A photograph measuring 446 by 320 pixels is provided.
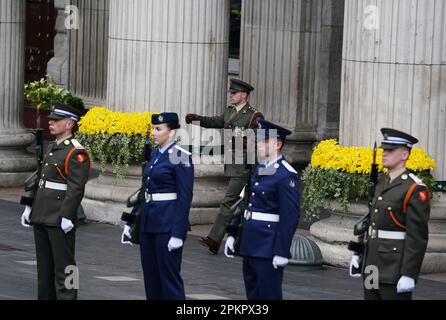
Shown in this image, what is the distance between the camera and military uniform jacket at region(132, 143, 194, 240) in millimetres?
11109

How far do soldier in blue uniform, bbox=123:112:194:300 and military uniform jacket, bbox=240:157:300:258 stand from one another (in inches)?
24.9

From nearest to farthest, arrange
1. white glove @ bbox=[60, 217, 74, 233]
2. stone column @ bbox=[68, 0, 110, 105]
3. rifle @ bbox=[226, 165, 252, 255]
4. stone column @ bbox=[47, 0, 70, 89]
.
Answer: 1. rifle @ bbox=[226, 165, 252, 255]
2. white glove @ bbox=[60, 217, 74, 233]
3. stone column @ bbox=[68, 0, 110, 105]
4. stone column @ bbox=[47, 0, 70, 89]

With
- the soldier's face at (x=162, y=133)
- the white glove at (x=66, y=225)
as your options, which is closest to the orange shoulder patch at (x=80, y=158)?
the white glove at (x=66, y=225)

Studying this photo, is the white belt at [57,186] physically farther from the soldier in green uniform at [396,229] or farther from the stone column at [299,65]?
the stone column at [299,65]

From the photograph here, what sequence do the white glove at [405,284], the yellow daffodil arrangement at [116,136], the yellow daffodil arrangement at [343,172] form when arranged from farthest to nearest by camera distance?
1. the yellow daffodil arrangement at [116,136]
2. the yellow daffodil arrangement at [343,172]
3. the white glove at [405,284]

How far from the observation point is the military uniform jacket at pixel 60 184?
11.3 m

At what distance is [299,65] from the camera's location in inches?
796

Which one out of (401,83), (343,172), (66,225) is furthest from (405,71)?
(66,225)

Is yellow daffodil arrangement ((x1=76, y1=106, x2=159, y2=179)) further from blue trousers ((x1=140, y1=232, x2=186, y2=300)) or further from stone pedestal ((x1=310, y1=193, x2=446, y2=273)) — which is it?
blue trousers ((x1=140, y1=232, x2=186, y2=300))

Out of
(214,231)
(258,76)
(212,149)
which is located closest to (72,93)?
(258,76)

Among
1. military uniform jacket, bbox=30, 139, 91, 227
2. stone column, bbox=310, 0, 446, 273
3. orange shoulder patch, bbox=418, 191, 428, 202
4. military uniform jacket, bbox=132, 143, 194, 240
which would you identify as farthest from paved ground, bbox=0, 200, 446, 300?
orange shoulder patch, bbox=418, 191, 428, 202

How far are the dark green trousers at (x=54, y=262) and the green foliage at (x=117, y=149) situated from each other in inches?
185

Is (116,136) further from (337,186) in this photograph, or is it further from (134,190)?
(337,186)

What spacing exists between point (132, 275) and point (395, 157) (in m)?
4.02
